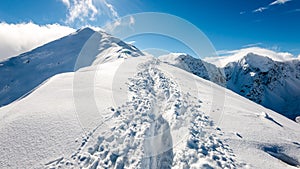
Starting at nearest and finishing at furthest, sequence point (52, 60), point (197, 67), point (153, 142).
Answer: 1. point (153, 142)
2. point (52, 60)
3. point (197, 67)

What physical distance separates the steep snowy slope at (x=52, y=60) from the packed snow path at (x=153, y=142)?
35.9 metres

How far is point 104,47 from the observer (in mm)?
68562

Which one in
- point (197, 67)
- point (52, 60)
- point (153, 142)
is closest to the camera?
point (153, 142)

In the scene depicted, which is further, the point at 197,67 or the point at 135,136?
the point at 197,67

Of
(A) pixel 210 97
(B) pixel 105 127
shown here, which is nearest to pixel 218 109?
(A) pixel 210 97

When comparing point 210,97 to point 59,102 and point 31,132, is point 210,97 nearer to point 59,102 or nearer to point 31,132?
point 59,102

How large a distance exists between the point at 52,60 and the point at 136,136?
58.9 metres

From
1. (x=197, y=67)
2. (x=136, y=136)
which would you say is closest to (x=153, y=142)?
(x=136, y=136)

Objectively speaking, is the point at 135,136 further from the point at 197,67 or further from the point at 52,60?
the point at 197,67

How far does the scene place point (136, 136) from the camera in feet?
24.7

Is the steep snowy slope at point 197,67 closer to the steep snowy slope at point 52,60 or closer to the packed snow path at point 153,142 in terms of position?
the steep snowy slope at point 52,60

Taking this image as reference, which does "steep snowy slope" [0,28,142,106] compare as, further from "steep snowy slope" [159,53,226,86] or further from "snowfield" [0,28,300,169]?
"steep snowy slope" [159,53,226,86]

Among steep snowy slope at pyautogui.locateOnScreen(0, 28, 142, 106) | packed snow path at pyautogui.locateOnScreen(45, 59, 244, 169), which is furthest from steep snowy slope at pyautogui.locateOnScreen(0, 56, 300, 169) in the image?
steep snowy slope at pyautogui.locateOnScreen(0, 28, 142, 106)

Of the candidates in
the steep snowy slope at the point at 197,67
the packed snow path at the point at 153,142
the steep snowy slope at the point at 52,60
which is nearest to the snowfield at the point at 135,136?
the packed snow path at the point at 153,142
